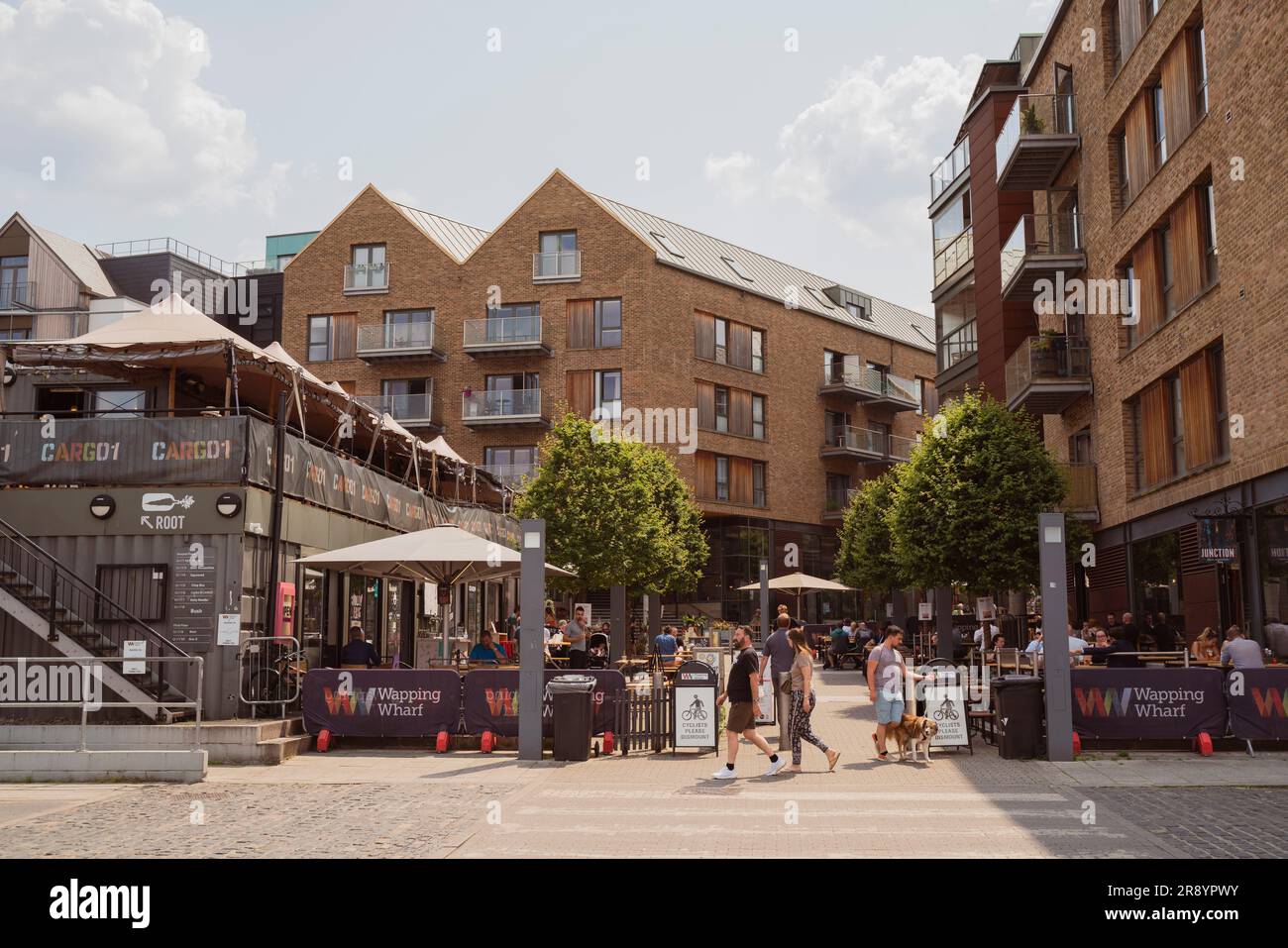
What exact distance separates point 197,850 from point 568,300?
135 feet

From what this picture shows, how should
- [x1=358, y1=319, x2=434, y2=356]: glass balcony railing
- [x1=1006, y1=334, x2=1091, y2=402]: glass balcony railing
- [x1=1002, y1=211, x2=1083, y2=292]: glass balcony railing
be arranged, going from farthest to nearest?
[x1=358, y1=319, x2=434, y2=356]: glass balcony railing, [x1=1002, y1=211, x2=1083, y2=292]: glass balcony railing, [x1=1006, y1=334, x2=1091, y2=402]: glass balcony railing

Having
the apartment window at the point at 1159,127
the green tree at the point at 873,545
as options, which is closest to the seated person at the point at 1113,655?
the apartment window at the point at 1159,127

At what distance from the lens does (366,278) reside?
5144 centimetres

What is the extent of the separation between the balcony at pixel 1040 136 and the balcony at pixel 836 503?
26662 millimetres

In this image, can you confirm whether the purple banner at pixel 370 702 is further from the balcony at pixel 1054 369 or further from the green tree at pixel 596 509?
the balcony at pixel 1054 369

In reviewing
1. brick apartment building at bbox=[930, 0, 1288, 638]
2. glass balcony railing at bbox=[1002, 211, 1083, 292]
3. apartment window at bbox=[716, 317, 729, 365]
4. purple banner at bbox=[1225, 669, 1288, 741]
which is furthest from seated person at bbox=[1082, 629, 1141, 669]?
apartment window at bbox=[716, 317, 729, 365]

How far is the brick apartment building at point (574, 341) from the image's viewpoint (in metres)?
49.1

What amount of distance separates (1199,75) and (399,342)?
34.7m

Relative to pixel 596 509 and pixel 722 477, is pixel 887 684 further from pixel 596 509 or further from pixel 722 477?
pixel 722 477

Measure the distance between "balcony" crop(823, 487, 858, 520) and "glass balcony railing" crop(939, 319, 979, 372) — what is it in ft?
51.1

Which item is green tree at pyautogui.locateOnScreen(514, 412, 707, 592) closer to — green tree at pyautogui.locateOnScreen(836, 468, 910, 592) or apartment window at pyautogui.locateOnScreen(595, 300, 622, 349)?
green tree at pyautogui.locateOnScreen(836, 468, 910, 592)

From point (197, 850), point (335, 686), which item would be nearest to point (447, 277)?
point (335, 686)

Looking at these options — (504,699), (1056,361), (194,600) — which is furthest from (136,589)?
(1056,361)

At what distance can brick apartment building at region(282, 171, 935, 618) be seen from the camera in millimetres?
49125
